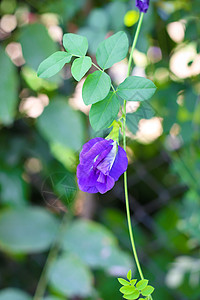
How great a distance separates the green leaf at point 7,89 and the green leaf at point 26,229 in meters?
0.27

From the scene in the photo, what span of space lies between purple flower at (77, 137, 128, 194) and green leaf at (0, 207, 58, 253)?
739mm

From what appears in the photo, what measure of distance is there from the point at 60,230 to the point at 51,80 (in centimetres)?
39

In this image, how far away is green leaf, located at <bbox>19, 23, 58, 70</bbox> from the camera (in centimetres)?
92

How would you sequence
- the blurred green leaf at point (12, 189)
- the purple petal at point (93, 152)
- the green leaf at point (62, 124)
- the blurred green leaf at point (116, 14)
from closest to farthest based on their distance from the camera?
the purple petal at point (93, 152), the blurred green leaf at point (116, 14), the green leaf at point (62, 124), the blurred green leaf at point (12, 189)

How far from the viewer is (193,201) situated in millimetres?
1113

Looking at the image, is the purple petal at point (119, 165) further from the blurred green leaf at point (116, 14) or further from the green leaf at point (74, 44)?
the blurred green leaf at point (116, 14)

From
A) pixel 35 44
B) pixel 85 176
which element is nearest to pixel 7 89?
pixel 35 44

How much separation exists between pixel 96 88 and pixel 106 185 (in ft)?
0.29

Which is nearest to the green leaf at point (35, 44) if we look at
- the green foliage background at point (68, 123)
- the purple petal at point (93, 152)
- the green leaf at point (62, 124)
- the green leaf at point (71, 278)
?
the green foliage background at point (68, 123)

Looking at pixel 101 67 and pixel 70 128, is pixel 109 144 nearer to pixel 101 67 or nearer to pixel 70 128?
pixel 101 67

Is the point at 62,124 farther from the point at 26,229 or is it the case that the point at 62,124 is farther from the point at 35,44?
the point at 26,229

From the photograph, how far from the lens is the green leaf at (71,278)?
100cm

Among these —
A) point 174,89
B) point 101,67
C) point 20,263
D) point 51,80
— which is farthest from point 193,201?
point 101,67

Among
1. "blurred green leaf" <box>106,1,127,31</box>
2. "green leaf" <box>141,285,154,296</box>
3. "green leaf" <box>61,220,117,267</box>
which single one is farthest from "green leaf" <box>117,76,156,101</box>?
"green leaf" <box>61,220,117,267</box>
